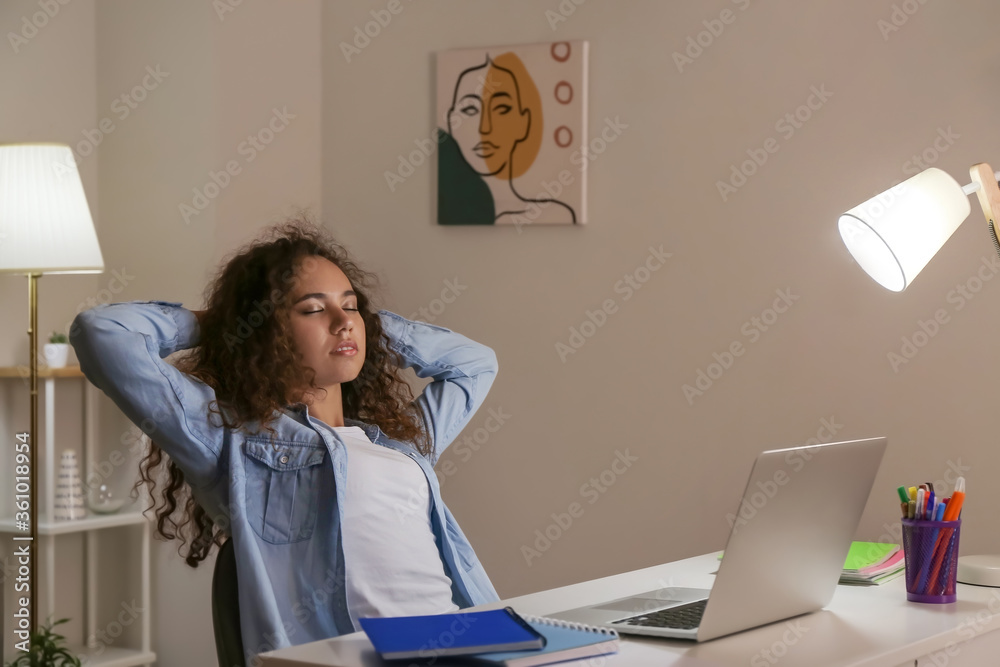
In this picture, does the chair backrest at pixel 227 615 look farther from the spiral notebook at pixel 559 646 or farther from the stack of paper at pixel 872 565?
the stack of paper at pixel 872 565

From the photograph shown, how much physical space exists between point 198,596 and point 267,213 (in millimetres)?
1116

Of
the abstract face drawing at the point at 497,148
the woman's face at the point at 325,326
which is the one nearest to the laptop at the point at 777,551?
the woman's face at the point at 325,326

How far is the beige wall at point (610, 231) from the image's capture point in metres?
2.54

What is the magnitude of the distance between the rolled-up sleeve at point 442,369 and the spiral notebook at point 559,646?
85cm

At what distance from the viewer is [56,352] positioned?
9.34ft

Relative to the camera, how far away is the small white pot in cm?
284

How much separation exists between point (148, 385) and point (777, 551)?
95 centimetres

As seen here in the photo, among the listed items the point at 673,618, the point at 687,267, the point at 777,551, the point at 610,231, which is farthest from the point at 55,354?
the point at 777,551

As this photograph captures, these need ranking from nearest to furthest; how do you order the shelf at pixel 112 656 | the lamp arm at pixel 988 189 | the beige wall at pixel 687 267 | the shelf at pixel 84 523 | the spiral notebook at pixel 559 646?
the spiral notebook at pixel 559 646
the lamp arm at pixel 988 189
the beige wall at pixel 687 267
the shelf at pixel 84 523
the shelf at pixel 112 656

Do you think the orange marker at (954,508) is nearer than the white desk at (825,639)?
No

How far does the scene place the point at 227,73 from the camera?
3.08 m

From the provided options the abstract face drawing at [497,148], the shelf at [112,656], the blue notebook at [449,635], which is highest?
the abstract face drawing at [497,148]

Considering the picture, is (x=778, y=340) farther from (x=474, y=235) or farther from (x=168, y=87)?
(x=168, y=87)

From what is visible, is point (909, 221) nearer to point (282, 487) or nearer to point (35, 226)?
point (282, 487)
